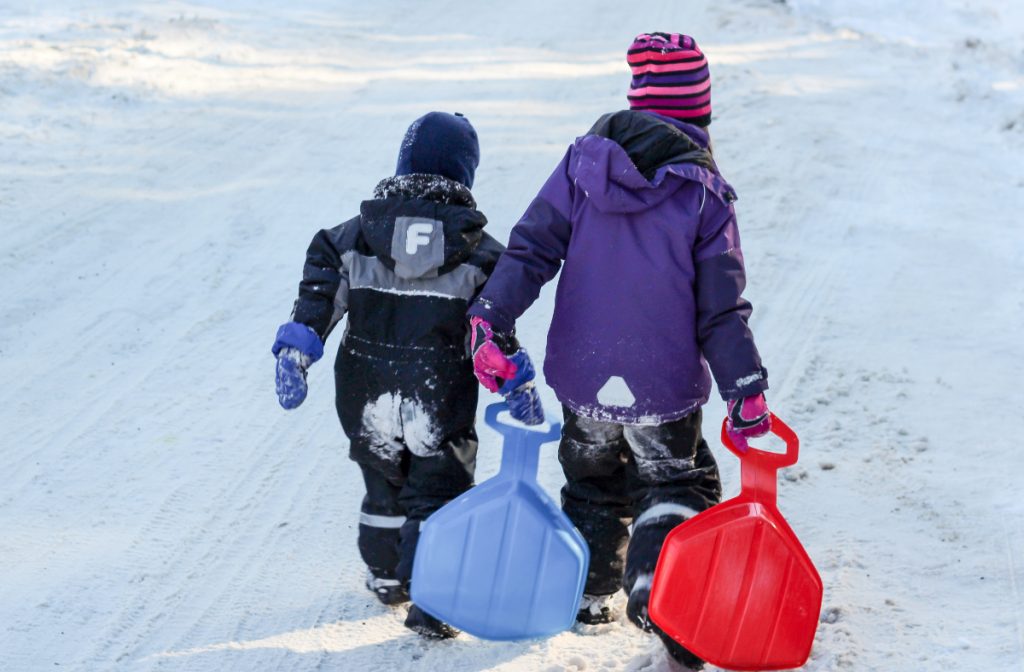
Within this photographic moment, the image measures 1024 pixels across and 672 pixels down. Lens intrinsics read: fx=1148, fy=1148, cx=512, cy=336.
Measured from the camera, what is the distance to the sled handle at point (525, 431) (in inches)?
116

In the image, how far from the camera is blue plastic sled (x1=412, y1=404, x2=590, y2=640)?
2.92m

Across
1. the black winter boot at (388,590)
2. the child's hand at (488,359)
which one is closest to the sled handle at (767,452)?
the child's hand at (488,359)

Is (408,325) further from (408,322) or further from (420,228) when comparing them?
(420,228)

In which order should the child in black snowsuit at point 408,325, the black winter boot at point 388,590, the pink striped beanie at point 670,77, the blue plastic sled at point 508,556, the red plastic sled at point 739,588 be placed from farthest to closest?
the black winter boot at point 388,590 < the child in black snowsuit at point 408,325 < the pink striped beanie at point 670,77 < the blue plastic sled at point 508,556 < the red plastic sled at point 739,588

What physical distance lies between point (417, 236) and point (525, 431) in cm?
62

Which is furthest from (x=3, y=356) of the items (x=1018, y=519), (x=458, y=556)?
(x=1018, y=519)

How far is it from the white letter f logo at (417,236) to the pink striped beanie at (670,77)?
2.18ft

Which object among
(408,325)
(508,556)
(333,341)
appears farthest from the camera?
(333,341)

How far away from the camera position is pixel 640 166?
9.56 feet

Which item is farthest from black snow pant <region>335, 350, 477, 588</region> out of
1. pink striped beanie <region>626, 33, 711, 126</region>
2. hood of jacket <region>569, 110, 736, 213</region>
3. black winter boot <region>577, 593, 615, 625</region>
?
pink striped beanie <region>626, 33, 711, 126</region>

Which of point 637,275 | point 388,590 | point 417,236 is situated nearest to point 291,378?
point 417,236

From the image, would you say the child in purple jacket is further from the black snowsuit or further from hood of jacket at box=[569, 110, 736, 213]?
the black snowsuit

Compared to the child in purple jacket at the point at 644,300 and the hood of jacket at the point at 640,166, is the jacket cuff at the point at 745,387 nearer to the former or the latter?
the child in purple jacket at the point at 644,300

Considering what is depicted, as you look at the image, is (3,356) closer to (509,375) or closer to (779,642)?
(509,375)
